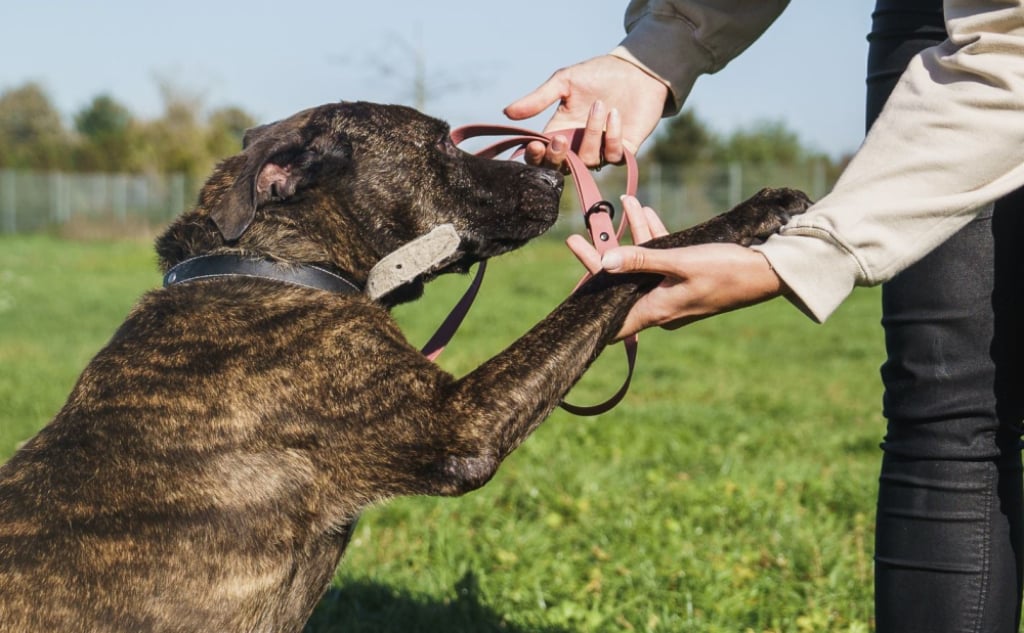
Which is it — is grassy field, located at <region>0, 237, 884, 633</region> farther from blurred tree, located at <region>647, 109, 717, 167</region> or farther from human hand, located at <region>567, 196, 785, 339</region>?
blurred tree, located at <region>647, 109, 717, 167</region>

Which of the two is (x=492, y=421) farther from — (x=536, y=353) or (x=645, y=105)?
(x=645, y=105)

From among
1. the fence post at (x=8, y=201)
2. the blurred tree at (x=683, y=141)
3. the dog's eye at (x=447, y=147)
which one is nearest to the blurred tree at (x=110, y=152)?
the fence post at (x=8, y=201)

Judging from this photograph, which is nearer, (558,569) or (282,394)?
(282,394)

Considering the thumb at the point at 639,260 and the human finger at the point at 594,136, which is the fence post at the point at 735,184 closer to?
the human finger at the point at 594,136

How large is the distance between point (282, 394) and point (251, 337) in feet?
0.55

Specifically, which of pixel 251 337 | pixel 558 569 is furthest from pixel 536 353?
pixel 558 569

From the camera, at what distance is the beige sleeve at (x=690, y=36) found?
3.21 meters

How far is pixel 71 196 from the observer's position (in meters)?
43.2

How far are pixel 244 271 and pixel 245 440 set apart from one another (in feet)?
1.64

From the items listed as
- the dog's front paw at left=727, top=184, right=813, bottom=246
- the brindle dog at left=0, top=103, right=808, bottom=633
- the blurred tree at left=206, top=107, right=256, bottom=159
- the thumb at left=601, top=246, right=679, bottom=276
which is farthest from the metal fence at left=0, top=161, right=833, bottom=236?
the thumb at left=601, top=246, right=679, bottom=276

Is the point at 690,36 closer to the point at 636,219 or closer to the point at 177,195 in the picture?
the point at 636,219

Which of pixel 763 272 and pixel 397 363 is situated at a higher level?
pixel 763 272

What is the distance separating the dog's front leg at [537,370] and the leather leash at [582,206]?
0.35ft

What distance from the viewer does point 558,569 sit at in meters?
4.23
